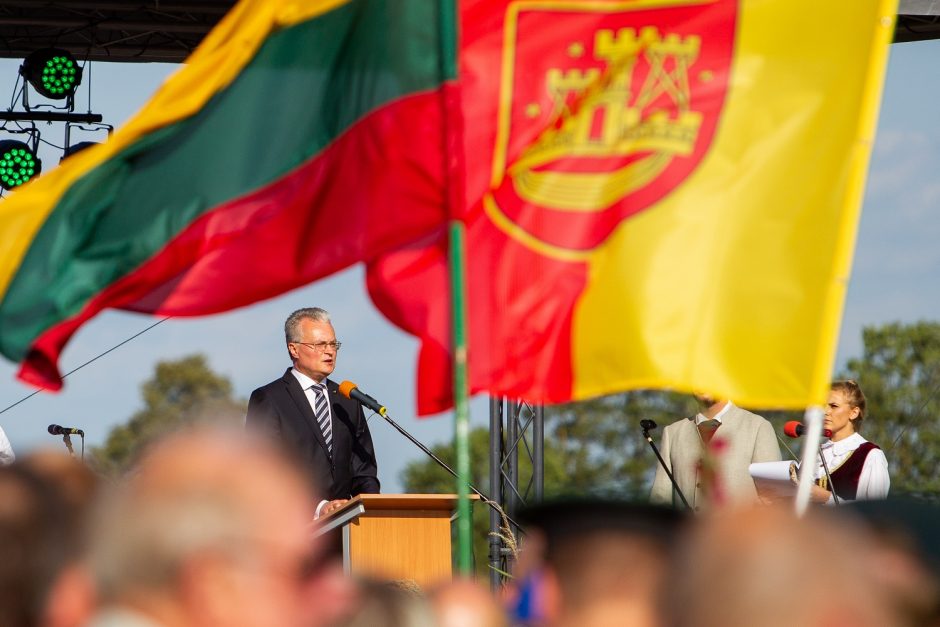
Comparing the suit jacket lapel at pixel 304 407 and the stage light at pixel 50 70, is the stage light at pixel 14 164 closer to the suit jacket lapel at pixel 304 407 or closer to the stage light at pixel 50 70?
the stage light at pixel 50 70

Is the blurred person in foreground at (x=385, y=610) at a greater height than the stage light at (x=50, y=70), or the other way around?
the stage light at (x=50, y=70)

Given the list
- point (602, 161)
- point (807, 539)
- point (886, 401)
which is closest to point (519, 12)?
point (602, 161)

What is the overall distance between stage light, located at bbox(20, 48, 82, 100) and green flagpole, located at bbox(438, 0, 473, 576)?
801 cm

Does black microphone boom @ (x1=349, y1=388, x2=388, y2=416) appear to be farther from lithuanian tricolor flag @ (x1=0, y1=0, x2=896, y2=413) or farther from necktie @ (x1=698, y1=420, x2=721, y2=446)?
lithuanian tricolor flag @ (x1=0, y1=0, x2=896, y2=413)

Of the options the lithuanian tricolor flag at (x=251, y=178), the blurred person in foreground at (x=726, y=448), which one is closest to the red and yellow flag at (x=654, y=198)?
the lithuanian tricolor flag at (x=251, y=178)

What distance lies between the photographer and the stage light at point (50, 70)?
37.4ft

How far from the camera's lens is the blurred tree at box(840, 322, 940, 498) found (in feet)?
153

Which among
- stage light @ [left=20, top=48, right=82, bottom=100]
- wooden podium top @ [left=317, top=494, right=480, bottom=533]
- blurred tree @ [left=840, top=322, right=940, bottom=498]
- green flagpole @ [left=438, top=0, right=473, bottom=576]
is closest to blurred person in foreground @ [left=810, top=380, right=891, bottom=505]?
wooden podium top @ [left=317, top=494, right=480, bottom=533]

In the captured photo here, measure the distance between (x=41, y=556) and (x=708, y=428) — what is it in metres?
5.22

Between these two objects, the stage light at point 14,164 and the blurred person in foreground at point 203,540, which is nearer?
the blurred person in foreground at point 203,540

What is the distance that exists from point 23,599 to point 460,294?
2.00 meters

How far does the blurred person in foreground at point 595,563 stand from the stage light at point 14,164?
31.7 feet

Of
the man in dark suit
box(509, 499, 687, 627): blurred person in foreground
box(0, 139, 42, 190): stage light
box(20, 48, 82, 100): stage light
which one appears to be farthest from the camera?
box(20, 48, 82, 100): stage light

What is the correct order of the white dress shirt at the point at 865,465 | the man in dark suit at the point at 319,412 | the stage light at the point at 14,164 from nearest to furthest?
the white dress shirt at the point at 865,465
the man in dark suit at the point at 319,412
the stage light at the point at 14,164
